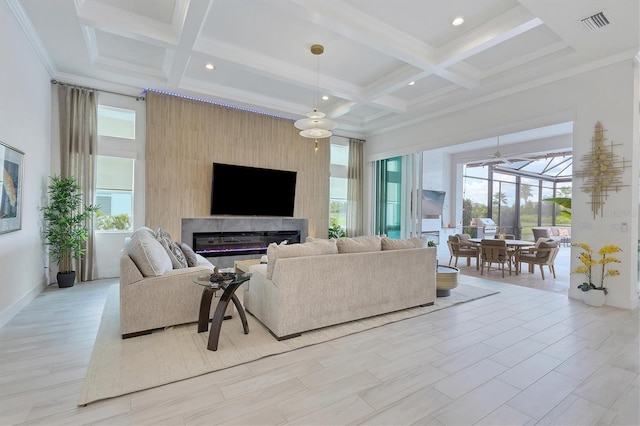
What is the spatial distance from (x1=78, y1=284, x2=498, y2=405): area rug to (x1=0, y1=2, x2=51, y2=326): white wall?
1150 millimetres

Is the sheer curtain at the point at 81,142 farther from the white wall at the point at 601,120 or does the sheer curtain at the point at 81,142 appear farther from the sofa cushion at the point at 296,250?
the white wall at the point at 601,120

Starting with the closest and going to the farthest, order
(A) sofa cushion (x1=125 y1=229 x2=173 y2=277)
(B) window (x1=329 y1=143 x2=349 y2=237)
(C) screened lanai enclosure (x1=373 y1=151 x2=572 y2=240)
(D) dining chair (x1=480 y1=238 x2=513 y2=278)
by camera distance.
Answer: (A) sofa cushion (x1=125 y1=229 x2=173 y2=277) < (D) dining chair (x1=480 y1=238 x2=513 y2=278) < (C) screened lanai enclosure (x1=373 y1=151 x2=572 y2=240) < (B) window (x1=329 y1=143 x2=349 y2=237)

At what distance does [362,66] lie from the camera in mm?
5062

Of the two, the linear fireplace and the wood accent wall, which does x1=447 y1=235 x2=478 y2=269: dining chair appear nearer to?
the wood accent wall

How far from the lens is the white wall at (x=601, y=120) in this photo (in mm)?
4188

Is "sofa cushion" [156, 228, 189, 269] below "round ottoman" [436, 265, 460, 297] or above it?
above

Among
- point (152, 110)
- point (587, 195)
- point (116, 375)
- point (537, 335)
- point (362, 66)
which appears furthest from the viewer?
point (152, 110)

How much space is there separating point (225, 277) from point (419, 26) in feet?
12.8

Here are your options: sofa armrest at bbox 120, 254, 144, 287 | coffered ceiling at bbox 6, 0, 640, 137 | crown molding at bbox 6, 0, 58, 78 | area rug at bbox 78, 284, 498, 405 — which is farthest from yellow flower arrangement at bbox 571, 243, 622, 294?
crown molding at bbox 6, 0, 58, 78

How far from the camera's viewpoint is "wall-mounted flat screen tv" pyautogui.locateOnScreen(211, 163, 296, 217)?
6406 millimetres

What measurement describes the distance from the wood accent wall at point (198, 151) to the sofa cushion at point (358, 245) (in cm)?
371

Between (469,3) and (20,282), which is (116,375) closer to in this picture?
(20,282)

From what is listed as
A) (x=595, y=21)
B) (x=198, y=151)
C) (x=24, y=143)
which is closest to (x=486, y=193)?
(x=595, y=21)

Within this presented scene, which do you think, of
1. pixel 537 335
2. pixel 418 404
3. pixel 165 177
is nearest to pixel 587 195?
pixel 537 335
